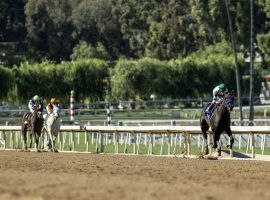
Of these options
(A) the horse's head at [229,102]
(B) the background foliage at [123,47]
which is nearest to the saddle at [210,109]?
(A) the horse's head at [229,102]

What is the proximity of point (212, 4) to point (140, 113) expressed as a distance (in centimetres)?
2048

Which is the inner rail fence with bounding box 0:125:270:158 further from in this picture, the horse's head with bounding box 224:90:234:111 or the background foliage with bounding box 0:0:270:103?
the background foliage with bounding box 0:0:270:103

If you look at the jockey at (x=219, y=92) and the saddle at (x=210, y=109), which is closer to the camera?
the jockey at (x=219, y=92)

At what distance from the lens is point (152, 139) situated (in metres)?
23.8

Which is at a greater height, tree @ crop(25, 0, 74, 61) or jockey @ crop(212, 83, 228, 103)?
tree @ crop(25, 0, 74, 61)

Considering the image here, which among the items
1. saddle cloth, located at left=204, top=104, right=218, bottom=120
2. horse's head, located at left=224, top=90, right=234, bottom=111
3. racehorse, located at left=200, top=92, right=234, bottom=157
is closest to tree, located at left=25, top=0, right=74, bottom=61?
saddle cloth, located at left=204, top=104, right=218, bottom=120

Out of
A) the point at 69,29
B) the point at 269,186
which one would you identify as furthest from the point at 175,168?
the point at 69,29

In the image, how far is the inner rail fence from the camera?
2256 cm

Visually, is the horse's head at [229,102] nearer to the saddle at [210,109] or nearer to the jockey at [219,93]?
the jockey at [219,93]

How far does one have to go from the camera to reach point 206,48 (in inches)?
2862

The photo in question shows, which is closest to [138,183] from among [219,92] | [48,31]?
[219,92]

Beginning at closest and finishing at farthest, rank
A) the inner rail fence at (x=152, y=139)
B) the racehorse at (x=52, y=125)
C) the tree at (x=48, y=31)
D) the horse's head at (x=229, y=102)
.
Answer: the horse's head at (x=229, y=102), the inner rail fence at (x=152, y=139), the racehorse at (x=52, y=125), the tree at (x=48, y=31)

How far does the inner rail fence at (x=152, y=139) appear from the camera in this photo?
22562 mm

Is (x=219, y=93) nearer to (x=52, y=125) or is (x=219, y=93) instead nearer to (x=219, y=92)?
(x=219, y=92)
